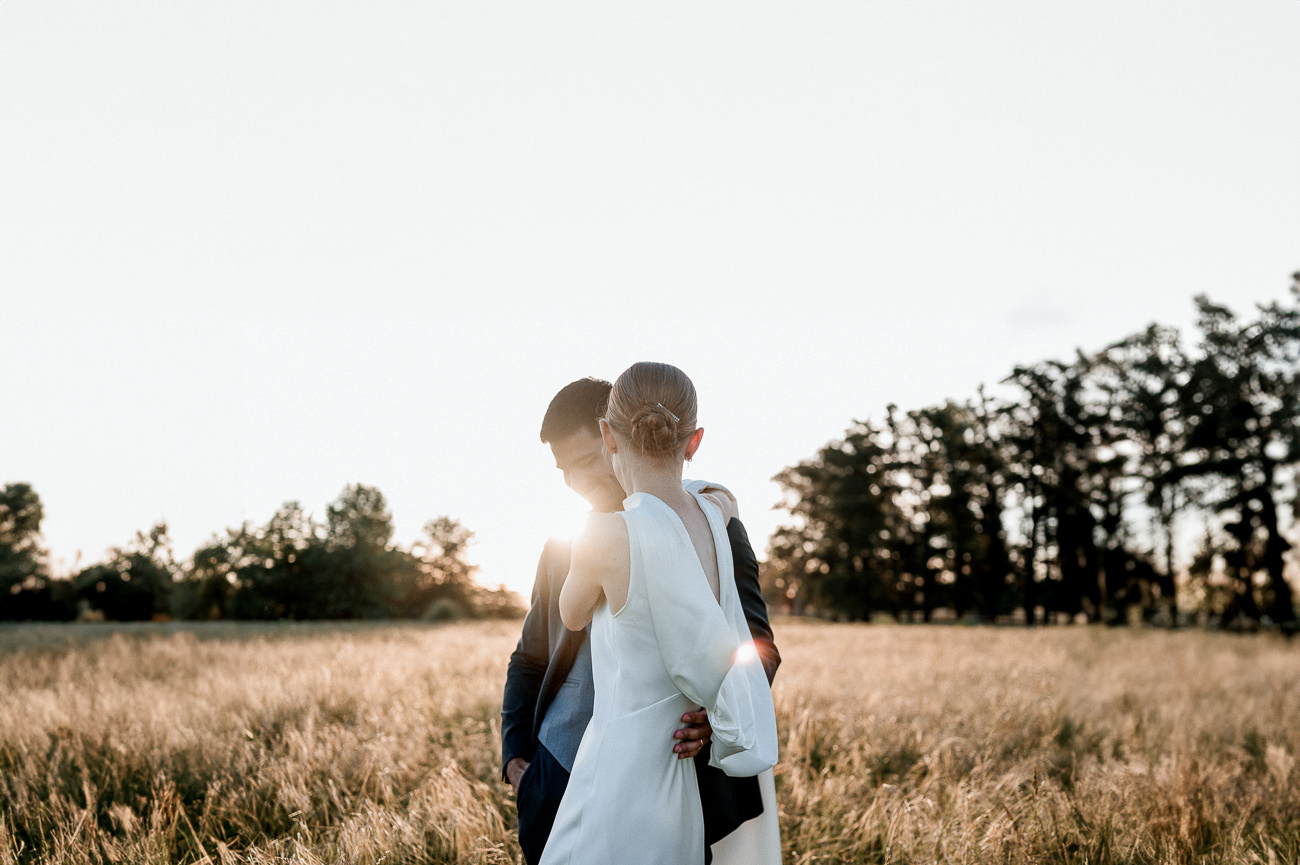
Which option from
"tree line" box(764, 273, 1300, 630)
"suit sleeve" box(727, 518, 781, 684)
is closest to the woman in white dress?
"suit sleeve" box(727, 518, 781, 684)

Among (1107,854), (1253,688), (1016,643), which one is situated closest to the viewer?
(1107,854)

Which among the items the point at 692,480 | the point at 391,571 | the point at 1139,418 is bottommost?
the point at 391,571

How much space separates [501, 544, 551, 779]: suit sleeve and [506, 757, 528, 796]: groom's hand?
0.05 feet

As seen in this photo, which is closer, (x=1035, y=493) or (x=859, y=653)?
(x=859, y=653)

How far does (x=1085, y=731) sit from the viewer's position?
19.2 feet

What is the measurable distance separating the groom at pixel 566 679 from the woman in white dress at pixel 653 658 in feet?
0.24

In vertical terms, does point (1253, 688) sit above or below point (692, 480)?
below

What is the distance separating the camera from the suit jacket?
1.74m

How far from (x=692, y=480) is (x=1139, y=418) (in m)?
33.3

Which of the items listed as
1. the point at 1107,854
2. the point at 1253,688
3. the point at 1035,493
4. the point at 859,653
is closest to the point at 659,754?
the point at 1107,854

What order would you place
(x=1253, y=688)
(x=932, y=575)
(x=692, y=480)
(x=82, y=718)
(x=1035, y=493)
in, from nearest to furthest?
(x=692, y=480) < (x=82, y=718) < (x=1253, y=688) < (x=1035, y=493) < (x=932, y=575)

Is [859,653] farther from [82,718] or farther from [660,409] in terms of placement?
[660,409]

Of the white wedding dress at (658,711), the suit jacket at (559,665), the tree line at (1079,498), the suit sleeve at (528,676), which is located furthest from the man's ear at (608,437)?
the tree line at (1079,498)

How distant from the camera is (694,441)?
183 centimetres
